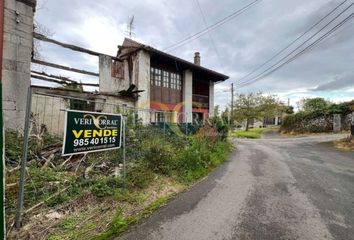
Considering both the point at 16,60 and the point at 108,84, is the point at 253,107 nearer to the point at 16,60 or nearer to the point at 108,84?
the point at 108,84

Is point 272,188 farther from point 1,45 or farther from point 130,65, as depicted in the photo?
point 130,65

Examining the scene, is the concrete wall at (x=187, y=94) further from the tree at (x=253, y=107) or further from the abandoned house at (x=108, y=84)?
the tree at (x=253, y=107)

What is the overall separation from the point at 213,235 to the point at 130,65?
46.7ft

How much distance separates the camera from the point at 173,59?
689 inches

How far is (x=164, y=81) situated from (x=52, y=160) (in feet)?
43.3

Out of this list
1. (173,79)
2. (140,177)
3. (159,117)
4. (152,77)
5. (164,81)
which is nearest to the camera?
(140,177)

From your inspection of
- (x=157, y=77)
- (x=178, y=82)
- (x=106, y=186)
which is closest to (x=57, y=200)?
(x=106, y=186)

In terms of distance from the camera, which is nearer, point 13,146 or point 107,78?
point 13,146

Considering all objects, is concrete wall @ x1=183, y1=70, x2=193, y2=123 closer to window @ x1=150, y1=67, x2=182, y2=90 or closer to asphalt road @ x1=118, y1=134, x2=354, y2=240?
window @ x1=150, y1=67, x2=182, y2=90

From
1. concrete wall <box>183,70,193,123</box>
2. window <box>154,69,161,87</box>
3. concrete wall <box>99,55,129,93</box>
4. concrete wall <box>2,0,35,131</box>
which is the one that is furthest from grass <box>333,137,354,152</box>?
concrete wall <box>2,0,35,131</box>

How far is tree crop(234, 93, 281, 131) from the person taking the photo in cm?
3938

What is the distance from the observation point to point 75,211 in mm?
3984

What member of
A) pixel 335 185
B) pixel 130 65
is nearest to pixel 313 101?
pixel 130 65

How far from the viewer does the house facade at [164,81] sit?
15.7 meters
